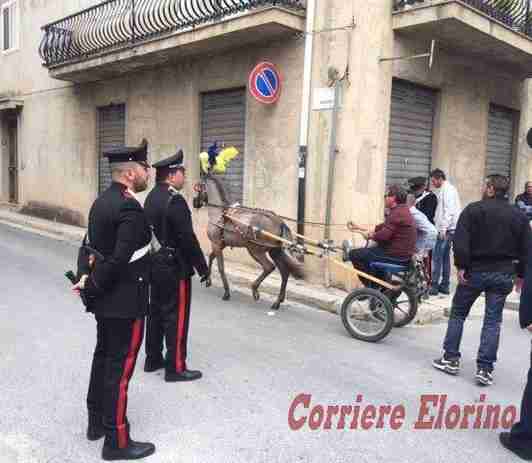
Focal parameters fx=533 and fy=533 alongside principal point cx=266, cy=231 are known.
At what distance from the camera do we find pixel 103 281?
121 inches

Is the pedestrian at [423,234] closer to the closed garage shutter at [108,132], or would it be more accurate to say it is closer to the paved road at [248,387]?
the paved road at [248,387]

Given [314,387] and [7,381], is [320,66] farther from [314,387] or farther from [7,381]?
[7,381]

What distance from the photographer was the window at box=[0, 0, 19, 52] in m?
Result: 17.5

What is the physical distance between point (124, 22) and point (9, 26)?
8475 millimetres

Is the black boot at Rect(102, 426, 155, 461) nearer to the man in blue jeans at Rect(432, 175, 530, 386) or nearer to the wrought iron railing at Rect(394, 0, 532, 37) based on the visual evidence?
the man in blue jeans at Rect(432, 175, 530, 386)

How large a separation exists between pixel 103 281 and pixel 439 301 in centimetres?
580

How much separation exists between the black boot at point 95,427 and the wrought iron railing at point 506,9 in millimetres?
7200

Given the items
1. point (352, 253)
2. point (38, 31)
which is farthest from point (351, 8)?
point (38, 31)

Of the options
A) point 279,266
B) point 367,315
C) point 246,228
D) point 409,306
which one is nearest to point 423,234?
point 409,306

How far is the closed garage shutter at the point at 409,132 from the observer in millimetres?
8891

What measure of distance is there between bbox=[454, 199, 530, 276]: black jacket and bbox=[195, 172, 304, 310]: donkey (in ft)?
8.84

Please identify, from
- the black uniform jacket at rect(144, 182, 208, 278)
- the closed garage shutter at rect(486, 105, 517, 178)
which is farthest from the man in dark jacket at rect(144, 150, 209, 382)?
the closed garage shutter at rect(486, 105, 517, 178)

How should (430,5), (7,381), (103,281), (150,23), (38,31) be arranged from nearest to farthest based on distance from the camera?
1. (103,281)
2. (7,381)
3. (430,5)
4. (150,23)
5. (38,31)

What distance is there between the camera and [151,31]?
36.3 feet
